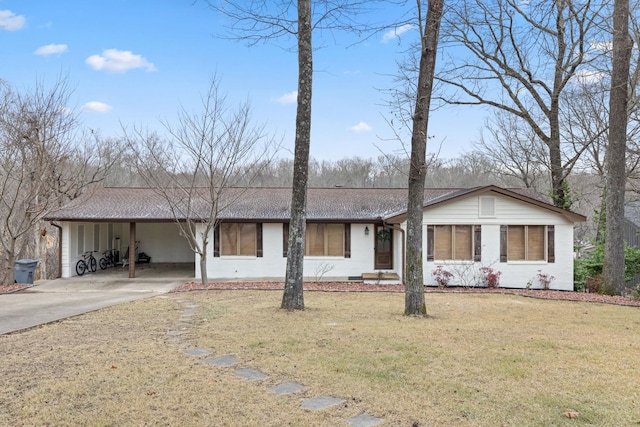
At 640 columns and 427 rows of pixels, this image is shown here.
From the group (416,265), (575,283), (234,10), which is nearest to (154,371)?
(416,265)

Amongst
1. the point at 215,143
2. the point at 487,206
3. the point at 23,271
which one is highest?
the point at 215,143

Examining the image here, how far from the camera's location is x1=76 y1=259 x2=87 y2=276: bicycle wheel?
53.4 feet

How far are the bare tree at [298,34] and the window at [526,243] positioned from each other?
831 centimetres

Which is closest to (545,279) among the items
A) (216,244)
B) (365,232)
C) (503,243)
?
(503,243)

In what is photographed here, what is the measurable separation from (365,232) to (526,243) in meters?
5.30

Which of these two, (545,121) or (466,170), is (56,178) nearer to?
(545,121)

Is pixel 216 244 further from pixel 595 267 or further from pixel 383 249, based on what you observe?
pixel 595 267

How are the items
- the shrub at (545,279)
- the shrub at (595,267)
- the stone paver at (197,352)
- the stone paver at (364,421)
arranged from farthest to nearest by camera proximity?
the shrub at (595,267) → the shrub at (545,279) → the stone paver at (197,352) → the stone paver at (364,421)

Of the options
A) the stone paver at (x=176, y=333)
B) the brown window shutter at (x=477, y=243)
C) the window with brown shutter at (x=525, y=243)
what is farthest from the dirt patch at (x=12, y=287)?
the window with brown shutter at (x=525, y=243)

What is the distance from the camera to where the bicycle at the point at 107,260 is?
18281mm

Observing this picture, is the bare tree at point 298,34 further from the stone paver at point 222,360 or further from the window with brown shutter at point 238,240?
the window with brown shutter at point 238,240

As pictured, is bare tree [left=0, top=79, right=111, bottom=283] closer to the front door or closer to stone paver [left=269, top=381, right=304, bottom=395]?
the front door

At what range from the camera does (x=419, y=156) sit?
8.17 m

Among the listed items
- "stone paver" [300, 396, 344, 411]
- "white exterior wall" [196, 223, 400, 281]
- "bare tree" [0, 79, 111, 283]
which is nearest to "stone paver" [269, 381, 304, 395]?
"stone paver" [300, 396, 344, 411]
